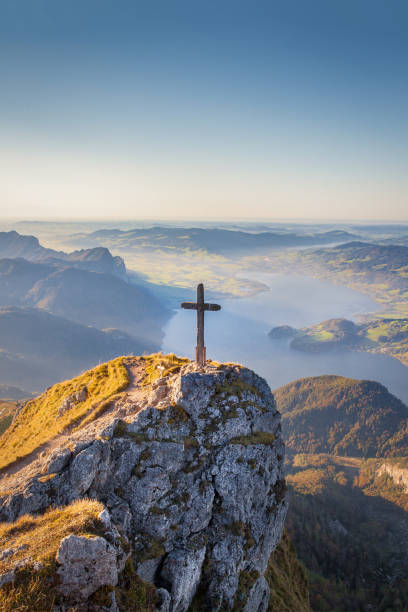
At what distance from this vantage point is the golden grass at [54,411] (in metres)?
21.1

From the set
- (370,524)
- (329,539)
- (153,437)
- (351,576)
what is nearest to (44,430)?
(153,437)

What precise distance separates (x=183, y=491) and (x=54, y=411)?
15049 mm

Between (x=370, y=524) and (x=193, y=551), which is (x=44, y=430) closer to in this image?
(x=193, y=551)

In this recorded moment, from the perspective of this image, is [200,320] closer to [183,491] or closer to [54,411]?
[183,491]

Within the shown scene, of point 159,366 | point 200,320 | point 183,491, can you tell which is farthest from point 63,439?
point 200,320

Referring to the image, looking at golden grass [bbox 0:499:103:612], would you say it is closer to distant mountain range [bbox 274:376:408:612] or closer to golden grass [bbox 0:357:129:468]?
golden grass [bbox 0:357:129:468]

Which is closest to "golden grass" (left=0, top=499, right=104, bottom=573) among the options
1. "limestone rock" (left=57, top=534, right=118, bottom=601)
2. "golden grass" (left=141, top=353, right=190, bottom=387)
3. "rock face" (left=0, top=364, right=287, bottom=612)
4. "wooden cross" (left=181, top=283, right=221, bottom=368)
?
"limestone rock" (left=57, top=534, right=118, bottom=601)

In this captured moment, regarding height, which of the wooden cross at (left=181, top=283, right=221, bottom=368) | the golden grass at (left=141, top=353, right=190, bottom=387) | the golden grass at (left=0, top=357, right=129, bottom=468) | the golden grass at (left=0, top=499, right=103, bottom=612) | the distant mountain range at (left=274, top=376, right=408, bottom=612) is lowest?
the distant mountain range at (left=274, top=376, right=408, bottom=612)

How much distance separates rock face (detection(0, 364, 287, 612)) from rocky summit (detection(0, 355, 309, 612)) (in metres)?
0.05

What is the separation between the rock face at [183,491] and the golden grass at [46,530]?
651 millimetres

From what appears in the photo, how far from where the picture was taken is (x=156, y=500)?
1454 cm

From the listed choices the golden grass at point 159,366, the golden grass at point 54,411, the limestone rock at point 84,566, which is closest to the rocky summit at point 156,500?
the limestone rock at point 84,566

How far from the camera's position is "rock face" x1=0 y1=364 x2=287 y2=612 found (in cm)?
1270

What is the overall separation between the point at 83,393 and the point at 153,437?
1137 centimetres
